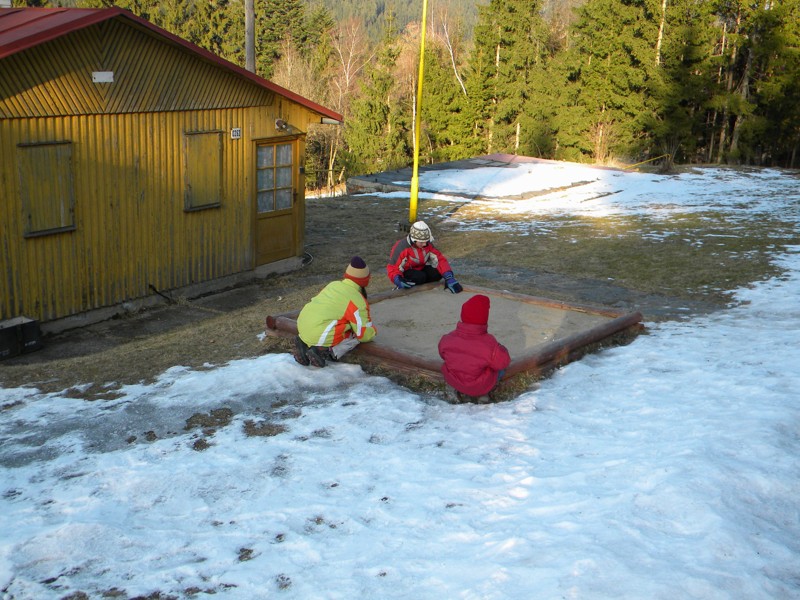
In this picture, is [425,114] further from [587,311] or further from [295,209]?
[587,311]

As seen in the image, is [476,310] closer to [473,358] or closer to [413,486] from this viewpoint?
[473,358]

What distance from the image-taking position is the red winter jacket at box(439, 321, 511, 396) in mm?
7402

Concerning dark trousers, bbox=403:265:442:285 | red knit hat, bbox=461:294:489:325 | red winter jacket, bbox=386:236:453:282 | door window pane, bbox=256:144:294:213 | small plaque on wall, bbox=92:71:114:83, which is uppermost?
small plaque on wall, bbox=92:71:114:83

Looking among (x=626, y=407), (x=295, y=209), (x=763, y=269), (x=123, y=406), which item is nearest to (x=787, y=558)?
(x=626, y=407)

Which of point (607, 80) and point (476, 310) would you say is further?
point (607, 80)

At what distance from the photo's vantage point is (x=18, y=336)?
1025cm

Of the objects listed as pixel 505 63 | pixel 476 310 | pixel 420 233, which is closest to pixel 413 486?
pixel 476 310

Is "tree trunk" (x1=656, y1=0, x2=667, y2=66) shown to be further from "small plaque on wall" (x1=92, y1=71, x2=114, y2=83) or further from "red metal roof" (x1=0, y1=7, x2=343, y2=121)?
"small plaque on wall" (x1=92, y1=71, x2=114, y2=83)

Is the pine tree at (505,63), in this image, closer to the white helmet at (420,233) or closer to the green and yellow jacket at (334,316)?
the white helmet at (420,233)

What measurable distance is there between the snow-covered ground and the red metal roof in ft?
14.2

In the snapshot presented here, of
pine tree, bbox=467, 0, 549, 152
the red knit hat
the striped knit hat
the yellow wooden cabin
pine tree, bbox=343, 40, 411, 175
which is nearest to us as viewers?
the red knit hat

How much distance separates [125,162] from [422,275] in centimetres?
440

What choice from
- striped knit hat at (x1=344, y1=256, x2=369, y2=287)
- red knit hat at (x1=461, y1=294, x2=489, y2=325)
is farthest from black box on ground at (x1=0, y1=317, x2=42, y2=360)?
red knit hat at (x1=461, y1=294, x2=489, y2=325)

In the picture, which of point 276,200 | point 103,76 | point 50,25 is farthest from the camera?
point 276,200
